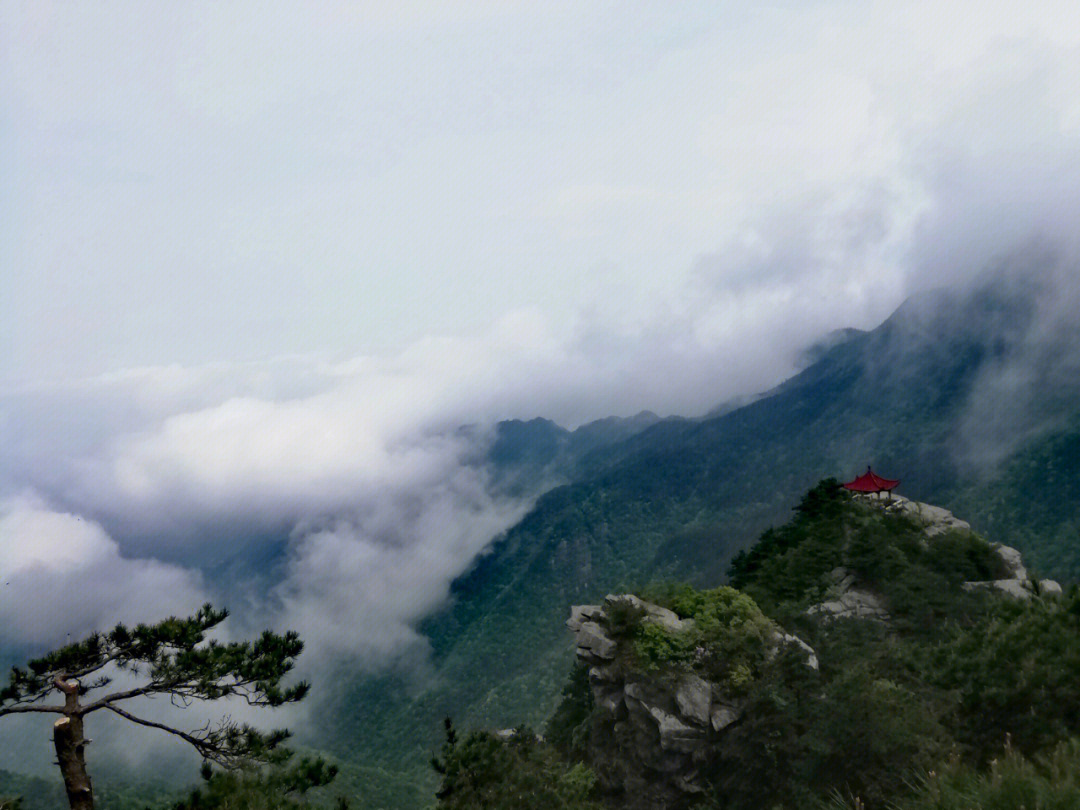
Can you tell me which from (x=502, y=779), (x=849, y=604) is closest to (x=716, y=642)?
(x=502, y=779)

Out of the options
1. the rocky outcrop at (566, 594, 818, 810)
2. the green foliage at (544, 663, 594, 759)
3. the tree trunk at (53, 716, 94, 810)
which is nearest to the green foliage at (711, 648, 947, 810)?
the rocky outcrop at (566, 594, 818, 810)

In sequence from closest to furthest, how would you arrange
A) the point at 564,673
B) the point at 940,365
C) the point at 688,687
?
the point at 688,687
the point at 564,673
the point at 940,365

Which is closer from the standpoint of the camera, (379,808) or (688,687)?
(688,687)

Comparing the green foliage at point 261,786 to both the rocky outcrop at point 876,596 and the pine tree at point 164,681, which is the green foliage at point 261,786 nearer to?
the pine tree at point 164,681

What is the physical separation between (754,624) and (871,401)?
558 feet

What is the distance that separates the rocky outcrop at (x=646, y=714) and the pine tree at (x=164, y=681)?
24712mm

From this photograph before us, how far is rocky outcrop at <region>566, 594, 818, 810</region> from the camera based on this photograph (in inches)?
1422

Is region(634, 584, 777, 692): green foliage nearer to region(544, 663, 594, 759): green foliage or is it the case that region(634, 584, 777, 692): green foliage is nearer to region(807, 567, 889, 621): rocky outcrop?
region(807, 567, 889, 621): rocky outcrop

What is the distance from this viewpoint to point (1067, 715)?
77.6 ft

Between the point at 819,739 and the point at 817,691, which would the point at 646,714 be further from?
the point at 819,739

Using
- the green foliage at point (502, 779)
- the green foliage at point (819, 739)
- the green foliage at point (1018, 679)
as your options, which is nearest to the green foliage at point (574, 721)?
the green foliage at point (502, 779)

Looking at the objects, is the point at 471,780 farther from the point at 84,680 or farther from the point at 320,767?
the point at 84,680

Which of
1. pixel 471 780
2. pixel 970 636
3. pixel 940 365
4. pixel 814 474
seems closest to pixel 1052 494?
pixel 814 474

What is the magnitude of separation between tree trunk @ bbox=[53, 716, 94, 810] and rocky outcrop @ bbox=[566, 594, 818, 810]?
28.1m
